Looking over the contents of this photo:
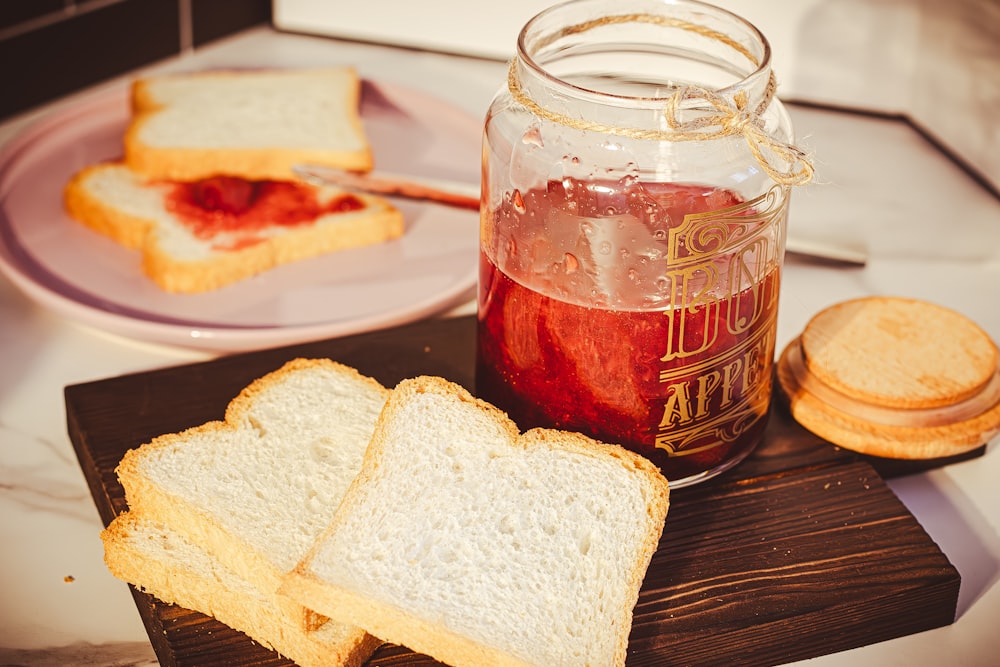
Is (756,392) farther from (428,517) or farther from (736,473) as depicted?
(428,517)

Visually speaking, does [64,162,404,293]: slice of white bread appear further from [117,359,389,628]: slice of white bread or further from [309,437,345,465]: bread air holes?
[309,437,345,465]: bread air holes

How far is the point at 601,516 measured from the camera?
1.14 m

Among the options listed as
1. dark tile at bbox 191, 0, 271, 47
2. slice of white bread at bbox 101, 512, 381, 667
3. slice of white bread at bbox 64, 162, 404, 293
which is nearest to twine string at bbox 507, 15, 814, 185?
slice of white bread at bbox 101, 512, 381, 667

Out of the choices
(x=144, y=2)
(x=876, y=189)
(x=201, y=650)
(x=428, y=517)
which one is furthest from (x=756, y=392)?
(x=144, y=2)

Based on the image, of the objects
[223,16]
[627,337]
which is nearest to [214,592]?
[627,337]

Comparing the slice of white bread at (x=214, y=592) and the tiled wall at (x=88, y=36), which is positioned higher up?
the tiled wall at (x=88, y=36)

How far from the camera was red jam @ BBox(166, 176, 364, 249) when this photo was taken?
177cm

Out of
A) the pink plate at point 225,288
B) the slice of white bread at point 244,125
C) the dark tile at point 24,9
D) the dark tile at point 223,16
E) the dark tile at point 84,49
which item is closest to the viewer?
the pink plate at point 225,288

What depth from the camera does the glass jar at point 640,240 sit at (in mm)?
1131

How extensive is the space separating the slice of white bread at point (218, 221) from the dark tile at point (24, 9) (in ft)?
1.34

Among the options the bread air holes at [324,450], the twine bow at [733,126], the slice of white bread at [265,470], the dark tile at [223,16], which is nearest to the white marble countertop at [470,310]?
the dark tile at [223,16]

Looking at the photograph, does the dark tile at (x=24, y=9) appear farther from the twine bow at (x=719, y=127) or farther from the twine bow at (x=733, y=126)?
the twine bow at (x=733, y=126)

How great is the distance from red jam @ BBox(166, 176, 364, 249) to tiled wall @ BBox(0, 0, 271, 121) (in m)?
0.52

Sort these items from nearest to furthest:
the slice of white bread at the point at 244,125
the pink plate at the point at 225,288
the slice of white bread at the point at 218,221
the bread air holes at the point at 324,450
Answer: the bread air holes at the point at 324,450
the pink plate at the point at 225,288
the slice of white bread at the point at 218,221
the slice of white bread at the point at 244,125
